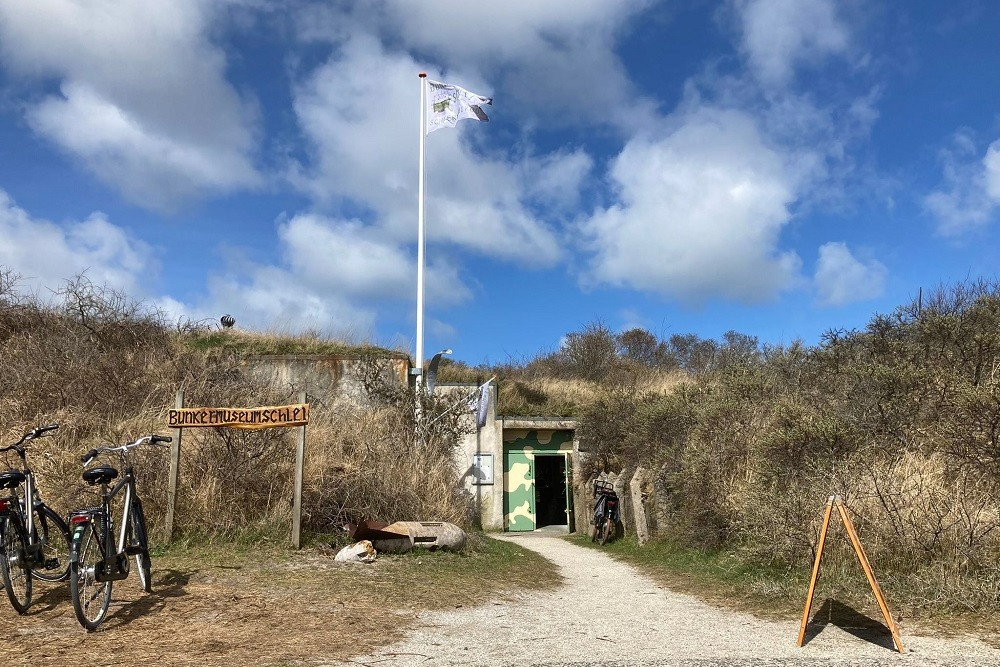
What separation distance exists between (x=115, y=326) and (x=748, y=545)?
13.0 meters

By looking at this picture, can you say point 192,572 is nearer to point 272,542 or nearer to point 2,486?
point 272,542

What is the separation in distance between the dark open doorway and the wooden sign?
470 inches

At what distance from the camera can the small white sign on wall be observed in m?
17.6

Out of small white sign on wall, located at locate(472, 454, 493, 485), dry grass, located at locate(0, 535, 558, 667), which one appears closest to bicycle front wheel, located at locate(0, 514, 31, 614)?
dry grass, located at locate(0, 535, 558, 667)

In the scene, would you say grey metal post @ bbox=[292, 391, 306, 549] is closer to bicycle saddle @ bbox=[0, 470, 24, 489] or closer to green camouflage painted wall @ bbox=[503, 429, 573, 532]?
bicycle saddle @ bbox=[0, 470, 24, 489]

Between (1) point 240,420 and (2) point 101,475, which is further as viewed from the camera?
(1) point 240,420

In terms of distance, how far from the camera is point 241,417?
8.80 metres

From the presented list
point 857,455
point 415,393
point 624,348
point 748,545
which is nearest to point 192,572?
point 748,545

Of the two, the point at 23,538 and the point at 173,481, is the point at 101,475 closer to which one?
the point at 23,538

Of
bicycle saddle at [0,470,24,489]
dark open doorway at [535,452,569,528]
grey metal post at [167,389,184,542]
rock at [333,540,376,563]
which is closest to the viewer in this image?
bicycle saddle at [0,470,24,489]

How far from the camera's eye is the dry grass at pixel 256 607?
4793 millimetres

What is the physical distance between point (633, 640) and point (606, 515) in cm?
840

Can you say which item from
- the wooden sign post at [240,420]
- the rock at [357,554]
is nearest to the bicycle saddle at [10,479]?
the wooden sign post at [240,420]

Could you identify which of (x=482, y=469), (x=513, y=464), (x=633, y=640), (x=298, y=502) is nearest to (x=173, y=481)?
(x=298, y=502)
